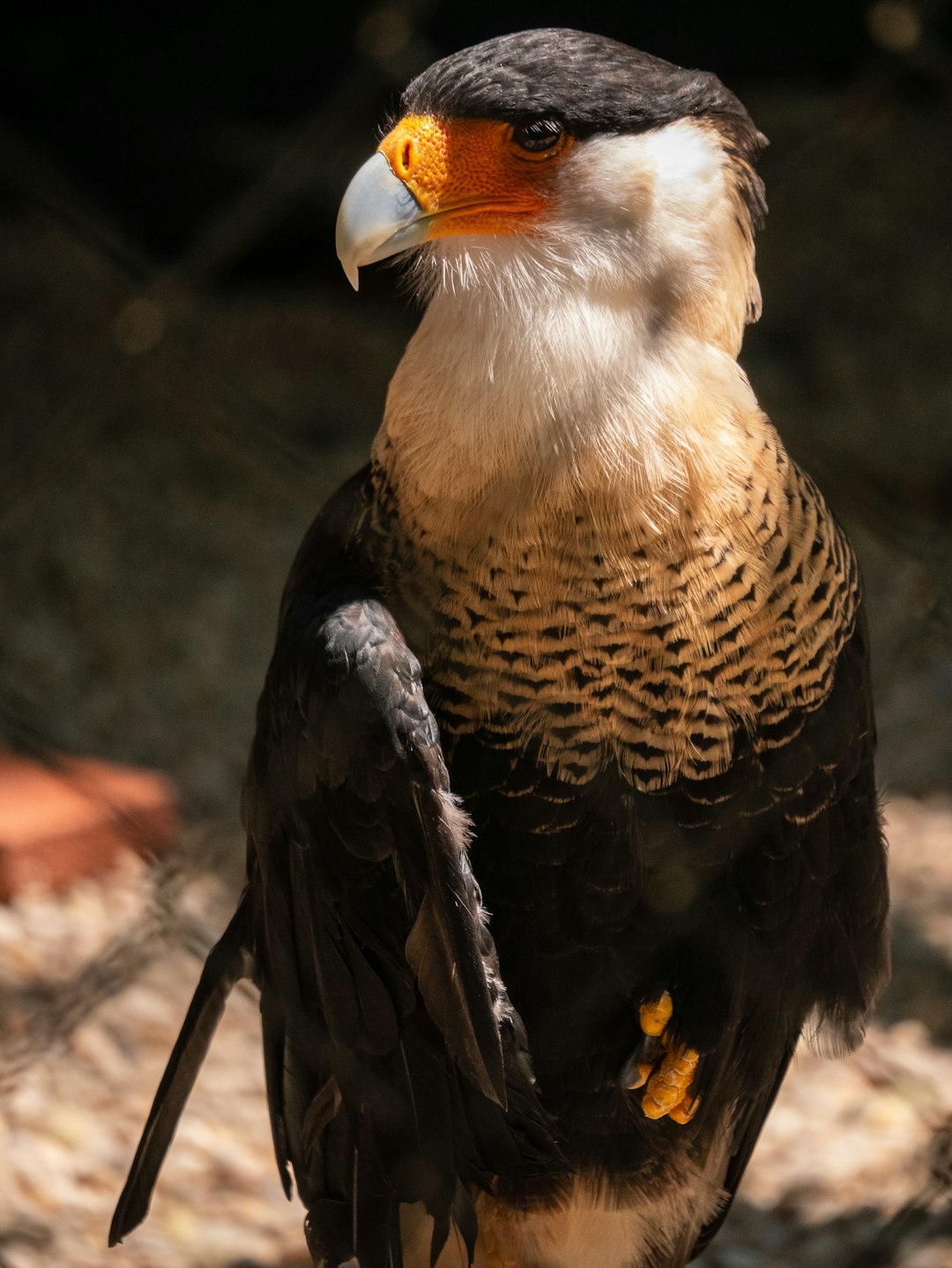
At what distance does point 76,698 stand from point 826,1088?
160cm

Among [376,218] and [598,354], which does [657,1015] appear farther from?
[376,218]

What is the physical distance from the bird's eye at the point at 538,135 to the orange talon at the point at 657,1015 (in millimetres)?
806

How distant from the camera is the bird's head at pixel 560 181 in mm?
1237

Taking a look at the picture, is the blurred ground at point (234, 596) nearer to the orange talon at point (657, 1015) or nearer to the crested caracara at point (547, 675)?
the crested caracara at point (547, 675)

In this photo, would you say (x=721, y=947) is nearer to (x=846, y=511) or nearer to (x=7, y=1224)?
(x=7, y=1224)

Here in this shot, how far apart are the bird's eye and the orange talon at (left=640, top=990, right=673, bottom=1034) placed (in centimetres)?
81

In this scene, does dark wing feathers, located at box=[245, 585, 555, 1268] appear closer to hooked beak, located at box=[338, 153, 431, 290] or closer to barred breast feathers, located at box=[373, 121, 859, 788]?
barred breast feathers, located at box=[373, 121, 859, 788]

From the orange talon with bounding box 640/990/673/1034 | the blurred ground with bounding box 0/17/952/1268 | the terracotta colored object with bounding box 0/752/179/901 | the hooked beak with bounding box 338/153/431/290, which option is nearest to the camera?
the hooked beak with bounding box 338/153/431/290

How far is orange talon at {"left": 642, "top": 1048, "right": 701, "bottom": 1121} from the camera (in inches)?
58.6

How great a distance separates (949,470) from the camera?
11.8ft

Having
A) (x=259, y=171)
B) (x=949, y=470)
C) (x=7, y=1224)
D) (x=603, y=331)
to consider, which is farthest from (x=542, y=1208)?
(x=259, y=171)

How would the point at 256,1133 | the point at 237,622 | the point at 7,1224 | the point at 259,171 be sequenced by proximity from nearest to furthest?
the point at 7,1224
the point at 256,1133
the point at 237,622
the point at 259,171

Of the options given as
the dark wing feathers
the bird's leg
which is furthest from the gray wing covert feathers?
the bird's leg

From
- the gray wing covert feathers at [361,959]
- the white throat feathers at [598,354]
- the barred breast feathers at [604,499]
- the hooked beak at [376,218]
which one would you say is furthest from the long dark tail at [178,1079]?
the hooked beak at [376,218]
